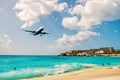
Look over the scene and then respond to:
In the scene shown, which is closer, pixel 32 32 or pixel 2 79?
pixel 32 32

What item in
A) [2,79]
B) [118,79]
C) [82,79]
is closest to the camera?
[118,79]

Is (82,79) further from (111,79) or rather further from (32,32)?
(32,32)

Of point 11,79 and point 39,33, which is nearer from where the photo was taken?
point 39,33

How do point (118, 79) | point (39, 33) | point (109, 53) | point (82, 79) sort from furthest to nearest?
point (109, 53)
point (82, 79)
point (118, 79)
point (39, 33)

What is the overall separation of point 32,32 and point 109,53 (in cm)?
18578

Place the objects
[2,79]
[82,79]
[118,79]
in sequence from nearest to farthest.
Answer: [118,79] → [82,79] → [2,79]

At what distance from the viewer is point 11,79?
34531 millimetres

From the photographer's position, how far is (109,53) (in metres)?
200

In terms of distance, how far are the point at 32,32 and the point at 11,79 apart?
17.9 m

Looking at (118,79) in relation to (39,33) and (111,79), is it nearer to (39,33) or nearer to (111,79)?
(111,79)

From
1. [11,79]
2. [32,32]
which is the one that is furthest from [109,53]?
[32,32]

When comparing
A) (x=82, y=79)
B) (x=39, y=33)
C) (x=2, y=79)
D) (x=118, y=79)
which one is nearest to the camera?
(x=39, y=33)

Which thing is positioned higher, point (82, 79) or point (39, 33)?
point (39, 33)

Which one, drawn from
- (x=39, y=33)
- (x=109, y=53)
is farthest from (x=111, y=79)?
(x=109, y=53)
